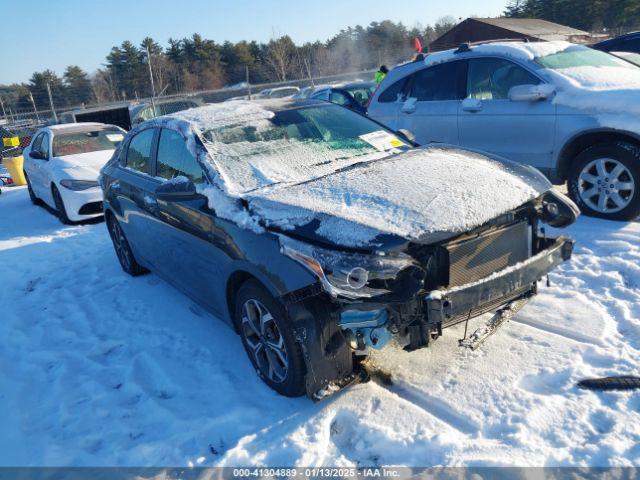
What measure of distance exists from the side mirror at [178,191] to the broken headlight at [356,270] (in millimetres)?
1241

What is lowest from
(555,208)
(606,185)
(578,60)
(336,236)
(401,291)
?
(606,185)

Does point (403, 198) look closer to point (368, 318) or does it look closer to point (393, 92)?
point (368, 318)

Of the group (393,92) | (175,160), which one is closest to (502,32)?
(393,92)

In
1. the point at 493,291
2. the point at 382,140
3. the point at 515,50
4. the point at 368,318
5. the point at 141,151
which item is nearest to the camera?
the point at 368,318

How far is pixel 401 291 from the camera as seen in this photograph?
2537mm

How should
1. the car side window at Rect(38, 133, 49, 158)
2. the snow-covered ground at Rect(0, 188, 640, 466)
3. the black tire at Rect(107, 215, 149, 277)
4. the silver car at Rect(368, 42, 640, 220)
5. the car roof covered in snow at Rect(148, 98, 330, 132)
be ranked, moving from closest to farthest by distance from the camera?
the snow-covered ground at Rect(0, 188, 640, 466)
the car roof covered in snow at Rect(148, 98, 330, 132)
the silver car at Rect(368, 42, 640, 220)
the black tire at Rect(107, 215, 149, 277)
the car side window at Rect(38, 133, 49, 158)

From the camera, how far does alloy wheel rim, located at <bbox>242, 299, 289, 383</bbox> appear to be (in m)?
3.03

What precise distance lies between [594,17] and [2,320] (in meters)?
54.3

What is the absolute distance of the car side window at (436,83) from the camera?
6426mm

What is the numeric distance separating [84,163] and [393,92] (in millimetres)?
5294

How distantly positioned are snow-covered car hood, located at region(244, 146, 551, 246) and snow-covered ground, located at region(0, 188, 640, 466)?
99 centimetres

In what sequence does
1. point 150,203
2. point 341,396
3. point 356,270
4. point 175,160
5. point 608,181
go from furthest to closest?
point 608,181 → point 150,203 → point 175,160 → point 341,396 → point 356,270

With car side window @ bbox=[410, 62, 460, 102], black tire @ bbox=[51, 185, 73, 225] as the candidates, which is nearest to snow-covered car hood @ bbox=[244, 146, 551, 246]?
car side window @ bbox=[410, 62, 460, 102]

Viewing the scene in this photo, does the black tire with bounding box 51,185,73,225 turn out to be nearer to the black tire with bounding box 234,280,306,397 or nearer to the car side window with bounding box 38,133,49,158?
the car side window with bounding box 38,133,49,158
